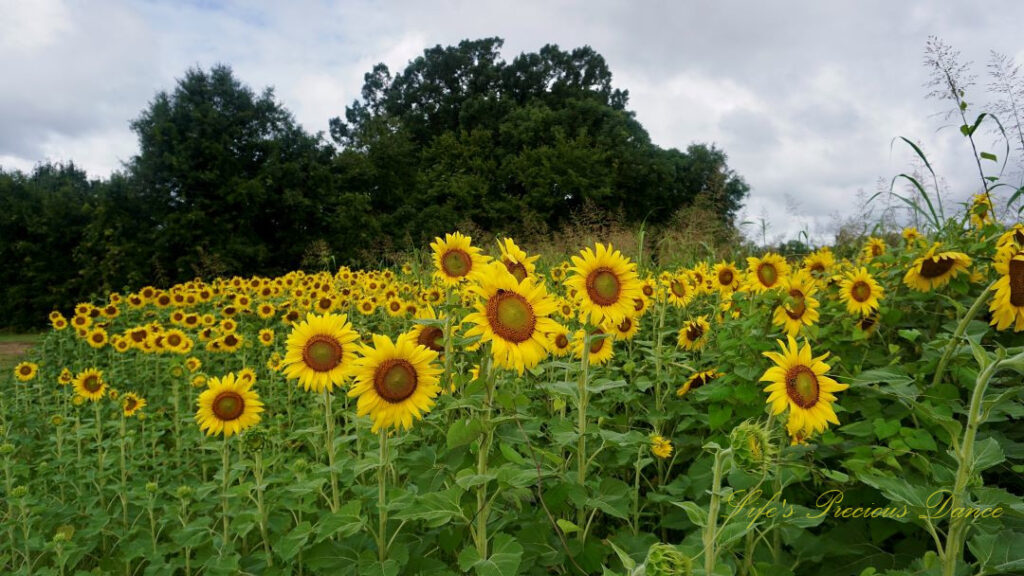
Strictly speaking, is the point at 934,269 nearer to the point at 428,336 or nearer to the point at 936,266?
the point at 936,266

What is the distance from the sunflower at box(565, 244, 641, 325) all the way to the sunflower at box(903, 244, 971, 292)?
4.18 feet

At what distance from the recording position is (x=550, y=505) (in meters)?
1.76

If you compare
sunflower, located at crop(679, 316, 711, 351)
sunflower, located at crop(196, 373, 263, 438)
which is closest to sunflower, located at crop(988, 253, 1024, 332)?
sunflower, located at crop(679, 316, 711, 351)

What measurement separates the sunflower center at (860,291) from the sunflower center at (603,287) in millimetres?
1103

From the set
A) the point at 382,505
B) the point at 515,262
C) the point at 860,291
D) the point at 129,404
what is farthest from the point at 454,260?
the point at 129,404

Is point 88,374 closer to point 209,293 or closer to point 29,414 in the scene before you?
point 29,414

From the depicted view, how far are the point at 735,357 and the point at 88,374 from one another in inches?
158

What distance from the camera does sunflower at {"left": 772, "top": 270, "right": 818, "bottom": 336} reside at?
2248 mm

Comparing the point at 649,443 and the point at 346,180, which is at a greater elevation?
the point at 346,180

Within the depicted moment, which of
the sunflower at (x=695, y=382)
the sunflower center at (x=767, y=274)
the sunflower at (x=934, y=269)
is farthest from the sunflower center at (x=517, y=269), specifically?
the sunflower at (x=934, y=269)

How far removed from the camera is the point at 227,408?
2473 mm

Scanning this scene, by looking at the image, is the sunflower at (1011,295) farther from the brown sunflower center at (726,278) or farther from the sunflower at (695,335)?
the brown sunflower center at (726,278)

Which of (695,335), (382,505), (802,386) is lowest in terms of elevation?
(382,505)

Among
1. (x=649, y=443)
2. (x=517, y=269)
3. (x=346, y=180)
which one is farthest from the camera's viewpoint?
(x=346, y=180)
